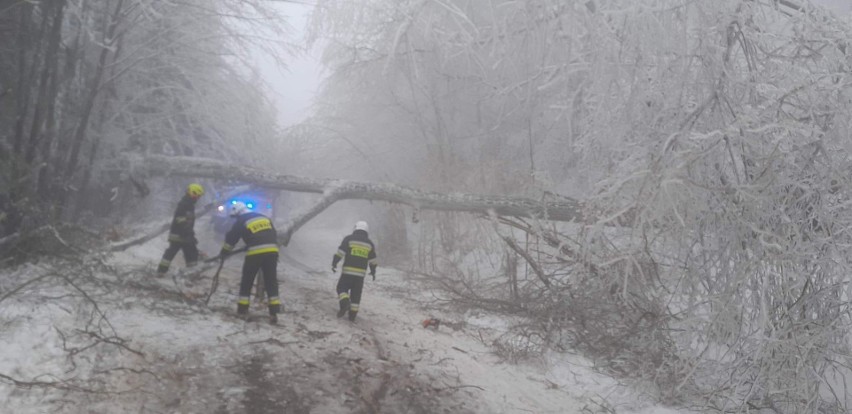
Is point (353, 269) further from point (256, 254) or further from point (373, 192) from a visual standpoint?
point (373, 192)

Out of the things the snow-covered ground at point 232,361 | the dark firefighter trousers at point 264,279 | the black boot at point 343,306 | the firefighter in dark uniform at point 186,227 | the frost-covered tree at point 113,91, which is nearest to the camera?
the snow-covered ground at point 232,361

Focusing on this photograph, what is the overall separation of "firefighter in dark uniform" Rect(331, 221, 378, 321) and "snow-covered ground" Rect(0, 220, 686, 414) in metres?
0.25

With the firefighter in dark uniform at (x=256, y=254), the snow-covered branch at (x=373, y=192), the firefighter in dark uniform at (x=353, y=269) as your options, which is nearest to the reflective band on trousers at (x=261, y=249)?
the firefighter in dark uniform at (x=256, y=254)

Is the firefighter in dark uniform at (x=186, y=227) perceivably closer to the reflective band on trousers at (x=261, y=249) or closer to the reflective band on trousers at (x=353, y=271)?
the reflective band on trousers at (x=261, y=249)

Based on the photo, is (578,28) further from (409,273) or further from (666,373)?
(409,273)

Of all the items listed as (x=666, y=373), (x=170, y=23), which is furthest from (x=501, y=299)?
(x=170, y=23)

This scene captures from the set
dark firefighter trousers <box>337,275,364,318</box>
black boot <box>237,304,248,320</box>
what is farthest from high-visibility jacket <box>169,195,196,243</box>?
dark firefighter trousers <box>337,275,364,318</box>

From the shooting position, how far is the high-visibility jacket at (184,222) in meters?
8.42

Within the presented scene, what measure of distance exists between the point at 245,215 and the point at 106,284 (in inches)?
66.3

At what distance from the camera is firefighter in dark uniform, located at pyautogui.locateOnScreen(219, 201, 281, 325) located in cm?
638

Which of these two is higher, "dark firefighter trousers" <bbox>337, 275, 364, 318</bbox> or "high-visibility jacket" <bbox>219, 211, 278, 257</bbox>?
"high-visibility jacket" <bbox>219, 211, 278, 257</bbox>

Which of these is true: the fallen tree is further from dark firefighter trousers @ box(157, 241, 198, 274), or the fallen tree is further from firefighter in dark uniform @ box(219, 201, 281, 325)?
dark firefighter trousers @ box(157, 241, 198, 274)

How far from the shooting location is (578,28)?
5.64 meters

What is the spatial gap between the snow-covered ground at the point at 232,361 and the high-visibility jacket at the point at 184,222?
3.82ft
